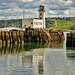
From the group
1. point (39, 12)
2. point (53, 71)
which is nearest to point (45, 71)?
point (53, 71)

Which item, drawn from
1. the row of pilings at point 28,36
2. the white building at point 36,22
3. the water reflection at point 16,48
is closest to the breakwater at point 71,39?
the water reflection at point 16,48

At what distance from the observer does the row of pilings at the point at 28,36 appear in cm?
9374

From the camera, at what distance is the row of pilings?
93.7 meters

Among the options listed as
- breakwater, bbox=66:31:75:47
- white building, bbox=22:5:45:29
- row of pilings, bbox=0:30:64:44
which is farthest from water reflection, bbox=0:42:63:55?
white building, bbox=22:5:45:29

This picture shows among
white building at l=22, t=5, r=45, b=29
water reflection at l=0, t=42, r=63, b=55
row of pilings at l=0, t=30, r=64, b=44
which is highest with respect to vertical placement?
white building at l=22, t=5, r=45, b=29

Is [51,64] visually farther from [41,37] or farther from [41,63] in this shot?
[41,37]

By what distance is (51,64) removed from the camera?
48.9m

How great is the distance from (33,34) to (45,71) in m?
63.4

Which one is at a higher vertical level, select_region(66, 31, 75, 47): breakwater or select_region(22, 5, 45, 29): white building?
select_region(22, 5, 45, 29): white building

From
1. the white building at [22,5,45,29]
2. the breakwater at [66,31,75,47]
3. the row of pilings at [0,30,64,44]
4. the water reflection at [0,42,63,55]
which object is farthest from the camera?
the white building at [22,5,45,29]

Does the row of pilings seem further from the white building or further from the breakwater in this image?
the white building

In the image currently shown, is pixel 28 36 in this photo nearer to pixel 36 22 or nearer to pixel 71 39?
pixel 71 39

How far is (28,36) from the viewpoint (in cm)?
10581

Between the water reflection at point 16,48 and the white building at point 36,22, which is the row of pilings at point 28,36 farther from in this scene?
the white building at point 36,22
